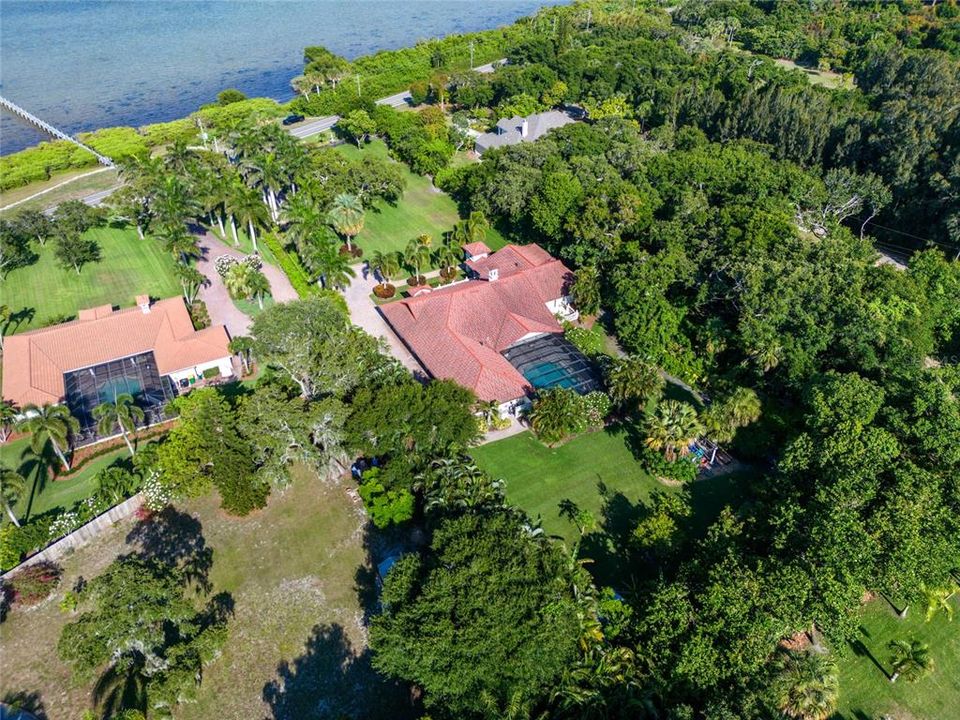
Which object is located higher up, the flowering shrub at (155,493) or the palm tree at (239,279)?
the palm tree at (239,279)

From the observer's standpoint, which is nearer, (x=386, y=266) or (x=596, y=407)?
(x=596, y=407)

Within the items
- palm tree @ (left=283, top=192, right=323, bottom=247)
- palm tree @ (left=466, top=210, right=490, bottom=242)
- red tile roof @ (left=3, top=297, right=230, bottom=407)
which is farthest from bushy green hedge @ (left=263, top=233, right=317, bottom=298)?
palm tree @ (left=466, top=210, right=490, bottom=242)

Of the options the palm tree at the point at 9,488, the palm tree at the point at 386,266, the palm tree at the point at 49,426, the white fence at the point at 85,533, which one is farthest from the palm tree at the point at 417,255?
the palm tree at the point at 9,488

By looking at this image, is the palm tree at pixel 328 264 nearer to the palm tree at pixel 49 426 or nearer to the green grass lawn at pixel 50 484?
the green grass lawn at pixel 50 484

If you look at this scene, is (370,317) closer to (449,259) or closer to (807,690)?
(449,259)

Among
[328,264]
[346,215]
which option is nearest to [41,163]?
[346,215]

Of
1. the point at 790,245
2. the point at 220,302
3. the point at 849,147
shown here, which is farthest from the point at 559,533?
the point at 849,147
